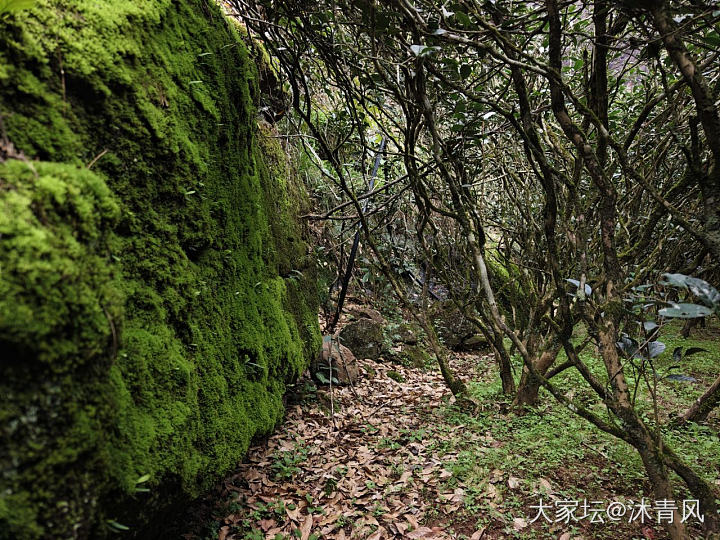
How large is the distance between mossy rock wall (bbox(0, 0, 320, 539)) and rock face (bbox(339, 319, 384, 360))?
290 cm

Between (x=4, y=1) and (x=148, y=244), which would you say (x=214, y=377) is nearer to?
(x=148, y=244)

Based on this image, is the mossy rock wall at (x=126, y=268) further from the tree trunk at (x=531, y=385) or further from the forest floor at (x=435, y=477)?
the tree trunk at (x=531, y=385)

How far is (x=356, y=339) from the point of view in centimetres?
632

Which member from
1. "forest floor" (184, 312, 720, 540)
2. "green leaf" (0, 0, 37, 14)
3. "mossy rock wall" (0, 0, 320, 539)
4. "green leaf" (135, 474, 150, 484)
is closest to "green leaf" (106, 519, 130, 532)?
"mossy rock wall" (0, 0, 320, 539)

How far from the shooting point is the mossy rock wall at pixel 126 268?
3.29 feet

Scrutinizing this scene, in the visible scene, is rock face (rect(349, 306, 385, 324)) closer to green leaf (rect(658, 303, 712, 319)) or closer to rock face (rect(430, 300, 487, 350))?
rock face (rect(430, 300, 487, 350))

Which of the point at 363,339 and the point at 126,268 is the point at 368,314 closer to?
the point at 363,339

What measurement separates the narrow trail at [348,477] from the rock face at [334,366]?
26cm

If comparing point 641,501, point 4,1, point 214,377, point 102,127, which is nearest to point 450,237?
point 641,501

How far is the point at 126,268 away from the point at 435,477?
2762mm

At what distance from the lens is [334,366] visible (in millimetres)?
5059

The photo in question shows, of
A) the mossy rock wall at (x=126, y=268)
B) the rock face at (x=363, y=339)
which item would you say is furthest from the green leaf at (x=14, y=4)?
the rock face at (x=363, y=339)

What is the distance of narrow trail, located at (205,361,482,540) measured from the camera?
278 cm

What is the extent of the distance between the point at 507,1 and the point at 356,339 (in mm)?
4676
